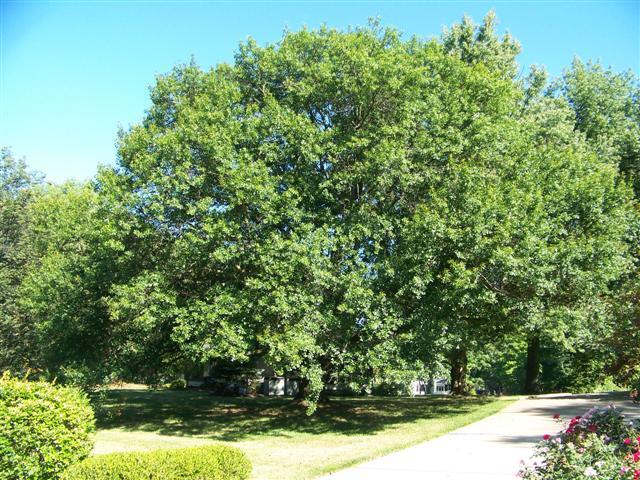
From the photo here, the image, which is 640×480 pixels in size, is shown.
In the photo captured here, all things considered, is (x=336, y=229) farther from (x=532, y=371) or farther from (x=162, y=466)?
(x=532, y=371)

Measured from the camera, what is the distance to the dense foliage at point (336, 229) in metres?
14.0

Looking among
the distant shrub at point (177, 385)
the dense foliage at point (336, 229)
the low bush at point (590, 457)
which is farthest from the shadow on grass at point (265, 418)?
the distant shrub at point (177, 385)

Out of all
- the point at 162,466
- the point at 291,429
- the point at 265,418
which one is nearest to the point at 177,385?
the point at 265,418

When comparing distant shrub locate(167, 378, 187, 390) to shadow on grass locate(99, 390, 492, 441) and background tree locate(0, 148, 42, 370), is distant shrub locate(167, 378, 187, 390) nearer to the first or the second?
background tree locate(0, 148, 42, 370)

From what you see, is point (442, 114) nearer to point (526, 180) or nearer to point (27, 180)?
point (526, 180)

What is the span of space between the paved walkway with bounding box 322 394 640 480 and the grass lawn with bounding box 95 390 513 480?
1.87 ft

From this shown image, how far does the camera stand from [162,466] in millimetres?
7488

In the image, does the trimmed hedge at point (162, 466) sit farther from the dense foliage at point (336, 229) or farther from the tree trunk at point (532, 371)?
the tree trunk at point (532, 371)

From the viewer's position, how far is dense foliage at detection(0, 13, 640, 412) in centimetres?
1395

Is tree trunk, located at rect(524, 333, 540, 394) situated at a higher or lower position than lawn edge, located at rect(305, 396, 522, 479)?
higher

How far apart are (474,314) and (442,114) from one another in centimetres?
620

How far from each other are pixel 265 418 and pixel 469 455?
400 inches

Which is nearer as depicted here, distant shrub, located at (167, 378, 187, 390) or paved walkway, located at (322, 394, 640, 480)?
paved walkway, located at (322, 394, 640, 480)

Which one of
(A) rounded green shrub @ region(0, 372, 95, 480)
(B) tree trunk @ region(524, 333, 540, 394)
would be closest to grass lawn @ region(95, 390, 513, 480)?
(A) rounded green shrub @ region(0, 372, 95, 480)
